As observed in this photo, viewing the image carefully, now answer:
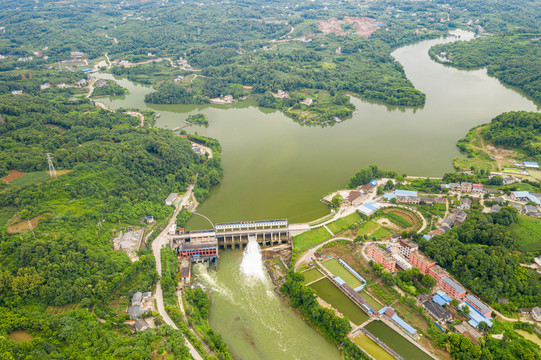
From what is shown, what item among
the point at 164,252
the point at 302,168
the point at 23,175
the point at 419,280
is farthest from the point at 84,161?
the point at 419,280

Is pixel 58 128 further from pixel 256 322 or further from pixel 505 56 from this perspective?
pixel 505 56

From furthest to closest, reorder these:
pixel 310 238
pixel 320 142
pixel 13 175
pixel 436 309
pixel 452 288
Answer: pixel 320 142, pixel 13 175, pixel 310 238, pixel 452 288, pixel 436 309

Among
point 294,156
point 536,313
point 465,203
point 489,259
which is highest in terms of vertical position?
point 489,259

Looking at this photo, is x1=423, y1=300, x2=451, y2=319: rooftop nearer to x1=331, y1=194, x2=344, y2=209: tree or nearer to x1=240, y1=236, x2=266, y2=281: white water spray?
x1=240, y1=236, x2=266, y2=281: white water spray

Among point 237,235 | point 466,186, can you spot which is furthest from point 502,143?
point 237,235

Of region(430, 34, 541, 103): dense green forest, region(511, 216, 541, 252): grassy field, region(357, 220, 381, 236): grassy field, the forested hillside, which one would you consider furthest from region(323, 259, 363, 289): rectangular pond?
region(430, 34, 541, 103): dense green forest
